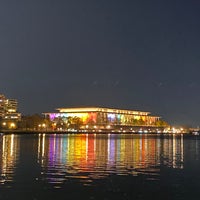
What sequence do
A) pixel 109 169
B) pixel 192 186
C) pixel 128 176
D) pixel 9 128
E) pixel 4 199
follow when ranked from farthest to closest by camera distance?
pixel 9 128, pixel 109 169, pixel 128 176, pixel 192 186, pixel 4 199

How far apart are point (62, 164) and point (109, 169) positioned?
482 cm

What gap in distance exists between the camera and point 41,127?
18862cm

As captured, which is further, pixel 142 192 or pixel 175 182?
pixel 175 182

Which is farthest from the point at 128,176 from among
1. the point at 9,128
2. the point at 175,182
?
the point at 9,128

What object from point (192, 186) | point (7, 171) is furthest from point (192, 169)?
point (7, 171)

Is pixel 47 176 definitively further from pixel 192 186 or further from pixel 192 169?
pixel 192 169

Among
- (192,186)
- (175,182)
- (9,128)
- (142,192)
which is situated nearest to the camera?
(142,192)

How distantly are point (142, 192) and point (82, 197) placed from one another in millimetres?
3528

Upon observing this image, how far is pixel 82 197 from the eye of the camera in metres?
19.4

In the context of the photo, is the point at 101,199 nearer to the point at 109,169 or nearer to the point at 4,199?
the point at 4,199

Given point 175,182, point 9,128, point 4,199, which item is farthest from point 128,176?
point 9,128

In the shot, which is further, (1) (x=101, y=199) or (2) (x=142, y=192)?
(2) (x=142, y=192)

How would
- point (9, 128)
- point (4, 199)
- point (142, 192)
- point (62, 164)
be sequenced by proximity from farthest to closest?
1. point (9, 128)
2. point (62, 164)
3. point (142, 192)
4. point (4, 199)

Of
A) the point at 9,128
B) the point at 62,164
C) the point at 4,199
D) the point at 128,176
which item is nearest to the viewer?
the point at 4,199
